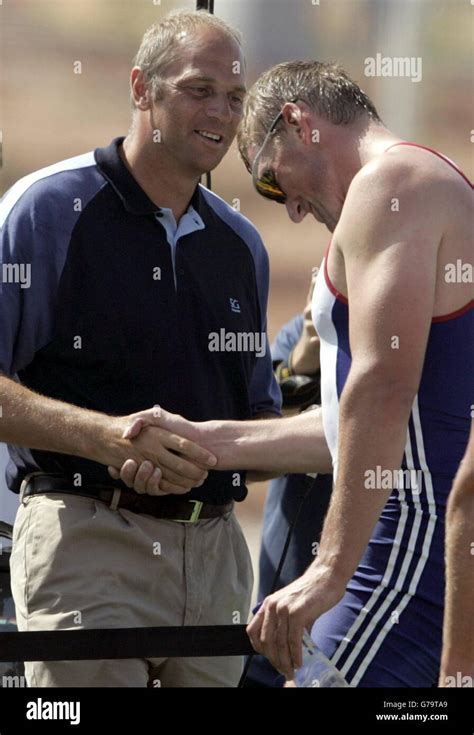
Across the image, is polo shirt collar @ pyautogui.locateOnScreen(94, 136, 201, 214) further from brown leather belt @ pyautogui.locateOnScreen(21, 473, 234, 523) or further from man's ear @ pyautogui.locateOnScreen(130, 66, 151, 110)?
brown leather belt @ pyautogui.locateOnScreen(21, 473, 234, 523)

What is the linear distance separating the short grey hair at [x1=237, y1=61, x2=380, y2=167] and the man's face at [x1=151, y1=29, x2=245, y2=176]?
0.43m

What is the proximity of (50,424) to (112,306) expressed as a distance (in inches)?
14.9

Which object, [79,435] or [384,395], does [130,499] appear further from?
[384,395]

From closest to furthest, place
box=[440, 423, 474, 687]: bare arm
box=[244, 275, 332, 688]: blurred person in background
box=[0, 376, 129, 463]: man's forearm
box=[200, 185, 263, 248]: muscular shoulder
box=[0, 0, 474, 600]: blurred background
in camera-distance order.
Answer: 1. box=[440, 423, 474, 687]: bare arm
2. box=[0, 376, 129, 463]: man's forearm
3. box=[200, 185, 263, 248]: muscular shoulder
4. box=[0, 0, 474, 600]: blurred background
5. box=[244, 275, 332, 688]: blurred person in background

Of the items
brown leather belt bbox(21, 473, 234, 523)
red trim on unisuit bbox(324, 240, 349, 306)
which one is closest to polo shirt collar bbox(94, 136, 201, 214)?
brown leather belt bbox(21, 473, 234, 523)

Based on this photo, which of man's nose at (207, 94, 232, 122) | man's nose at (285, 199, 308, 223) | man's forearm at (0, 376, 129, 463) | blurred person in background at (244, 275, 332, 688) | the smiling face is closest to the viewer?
the smiling face

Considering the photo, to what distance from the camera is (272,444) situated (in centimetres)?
315

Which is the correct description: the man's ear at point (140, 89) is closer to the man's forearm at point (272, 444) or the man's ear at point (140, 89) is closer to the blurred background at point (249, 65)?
the blurred background at point (249, 65)

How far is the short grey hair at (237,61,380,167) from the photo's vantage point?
9.24 ft

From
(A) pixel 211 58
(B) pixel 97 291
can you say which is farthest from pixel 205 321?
(A) pixel 211 58

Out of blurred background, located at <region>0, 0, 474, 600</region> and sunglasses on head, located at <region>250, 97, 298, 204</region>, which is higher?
blurred background, located at <region>0, 0, 474, 600</region>

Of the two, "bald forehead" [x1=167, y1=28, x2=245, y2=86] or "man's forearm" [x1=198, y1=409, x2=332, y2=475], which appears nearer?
"man's forearm" [x1=198, y1=409, x2=332, y2=475]

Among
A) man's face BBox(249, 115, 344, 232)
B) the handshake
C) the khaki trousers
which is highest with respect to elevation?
man's face BBox(249, 115, 344, 232)
